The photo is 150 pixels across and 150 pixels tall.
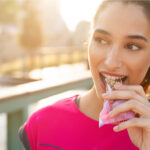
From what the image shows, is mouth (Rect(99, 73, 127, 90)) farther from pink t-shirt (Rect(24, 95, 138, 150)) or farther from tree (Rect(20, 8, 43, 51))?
tree (Rect(20, 8, 43, 51))

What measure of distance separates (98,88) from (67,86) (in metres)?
1.23

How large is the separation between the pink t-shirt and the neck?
0.15 feet

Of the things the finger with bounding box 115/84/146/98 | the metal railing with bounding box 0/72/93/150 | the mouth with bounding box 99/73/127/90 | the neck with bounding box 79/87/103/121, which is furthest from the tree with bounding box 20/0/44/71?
the finger with bounding box 115/84/146/98

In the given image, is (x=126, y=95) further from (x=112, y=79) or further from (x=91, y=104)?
(x=91, y=104)

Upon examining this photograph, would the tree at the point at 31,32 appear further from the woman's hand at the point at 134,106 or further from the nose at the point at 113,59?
the woman's hand at the point at 134,106

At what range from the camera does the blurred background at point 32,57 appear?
232 cm

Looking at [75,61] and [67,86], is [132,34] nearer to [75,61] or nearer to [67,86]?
[67,86]

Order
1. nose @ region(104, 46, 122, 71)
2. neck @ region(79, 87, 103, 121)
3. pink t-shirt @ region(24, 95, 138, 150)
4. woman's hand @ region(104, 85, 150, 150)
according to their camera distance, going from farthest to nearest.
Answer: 1. neck @ region(79, 87, 103, 121)
2. pink t-shirt @ region(24, 95, 138, 150)
3. nose @ region(104, 46, 122, 71)
4. woman's hand @ region(104, 85, 150, 150)

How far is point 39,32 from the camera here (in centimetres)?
2814

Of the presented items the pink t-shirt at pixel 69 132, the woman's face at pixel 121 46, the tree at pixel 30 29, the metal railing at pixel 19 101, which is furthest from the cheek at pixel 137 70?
the tree at pixel 30 29

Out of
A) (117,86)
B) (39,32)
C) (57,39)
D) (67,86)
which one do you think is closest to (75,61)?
(39,32)

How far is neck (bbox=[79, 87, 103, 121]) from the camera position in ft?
5.73

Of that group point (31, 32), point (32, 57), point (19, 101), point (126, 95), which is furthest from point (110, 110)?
point (31, 32)

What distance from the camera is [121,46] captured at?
154 centimetres
